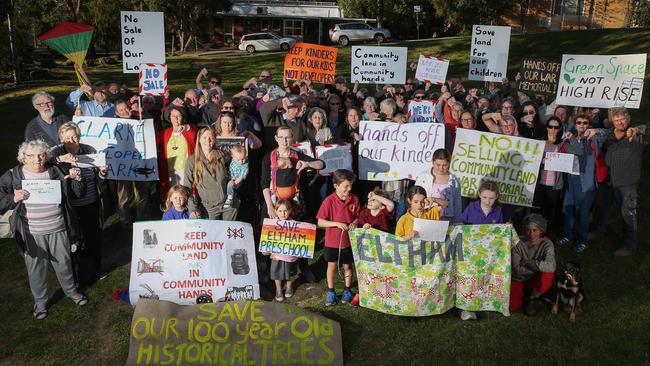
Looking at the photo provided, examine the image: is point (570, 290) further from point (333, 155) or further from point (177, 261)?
point (177, 261)

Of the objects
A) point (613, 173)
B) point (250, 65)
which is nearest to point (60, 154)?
point (613, 173)

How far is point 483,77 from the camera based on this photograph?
1034 centimetres

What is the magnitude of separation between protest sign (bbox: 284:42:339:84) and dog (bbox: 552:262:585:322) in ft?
19.7

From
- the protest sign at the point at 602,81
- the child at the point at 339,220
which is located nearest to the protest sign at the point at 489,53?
the protest sign at the point at 602,81

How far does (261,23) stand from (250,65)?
1771 centimetres

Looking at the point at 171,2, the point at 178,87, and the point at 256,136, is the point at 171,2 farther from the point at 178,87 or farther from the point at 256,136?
the point at 256,136

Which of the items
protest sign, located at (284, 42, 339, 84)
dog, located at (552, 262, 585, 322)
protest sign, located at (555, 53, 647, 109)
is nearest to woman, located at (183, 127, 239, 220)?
dog, located at (552, 262, 585, 322)

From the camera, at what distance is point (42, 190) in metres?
5.22

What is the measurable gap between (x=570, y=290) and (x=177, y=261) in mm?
4196

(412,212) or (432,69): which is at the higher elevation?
(432,69)

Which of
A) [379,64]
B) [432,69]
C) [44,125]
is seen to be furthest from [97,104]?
[432,69]

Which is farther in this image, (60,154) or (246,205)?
(246,205)

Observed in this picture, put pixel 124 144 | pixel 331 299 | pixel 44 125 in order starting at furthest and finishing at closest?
pixel 124 144, pixel 44 125, pixel 331 299

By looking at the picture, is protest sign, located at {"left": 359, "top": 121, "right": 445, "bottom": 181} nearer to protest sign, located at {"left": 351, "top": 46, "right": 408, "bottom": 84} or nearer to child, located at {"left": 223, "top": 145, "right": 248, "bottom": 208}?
child, located at {"left": 223, "top": 145, "right": 248, "bottom": 208}
